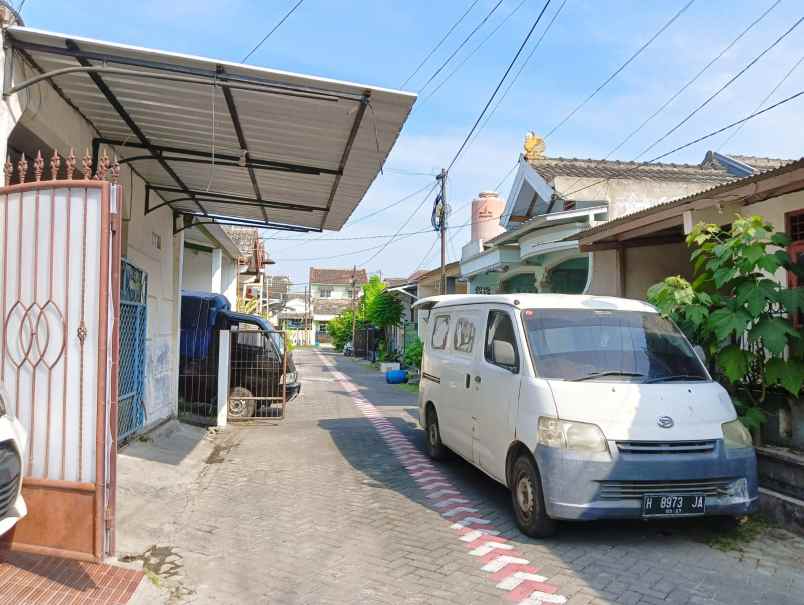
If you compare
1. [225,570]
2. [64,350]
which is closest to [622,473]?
[225,570]

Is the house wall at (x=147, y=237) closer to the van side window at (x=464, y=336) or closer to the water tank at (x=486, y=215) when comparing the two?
the van side window at (x=464, y=336)

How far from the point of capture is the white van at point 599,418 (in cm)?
496

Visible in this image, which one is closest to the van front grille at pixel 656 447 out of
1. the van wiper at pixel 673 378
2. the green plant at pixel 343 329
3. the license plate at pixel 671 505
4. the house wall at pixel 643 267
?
the license plate at pixel 671 505

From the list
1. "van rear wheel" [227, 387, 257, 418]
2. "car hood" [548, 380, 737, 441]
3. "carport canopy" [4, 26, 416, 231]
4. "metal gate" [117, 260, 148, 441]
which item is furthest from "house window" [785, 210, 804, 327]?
"van rear wheel" [227, 387, 257, 418]

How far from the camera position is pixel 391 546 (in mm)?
5195

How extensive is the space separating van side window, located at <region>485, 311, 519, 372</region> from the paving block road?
1.44 m

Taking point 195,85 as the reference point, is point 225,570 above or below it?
below

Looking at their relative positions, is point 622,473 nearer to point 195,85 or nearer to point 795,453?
point 795,453

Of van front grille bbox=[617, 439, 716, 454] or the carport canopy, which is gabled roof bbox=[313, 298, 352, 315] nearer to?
the carport canopy

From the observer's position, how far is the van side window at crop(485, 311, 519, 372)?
6.06 m

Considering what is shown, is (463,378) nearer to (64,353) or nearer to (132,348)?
(64,353)

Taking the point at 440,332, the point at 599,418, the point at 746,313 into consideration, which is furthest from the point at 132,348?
the point at 746,313

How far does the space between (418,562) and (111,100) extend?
190 inches

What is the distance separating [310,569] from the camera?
4656 mm
